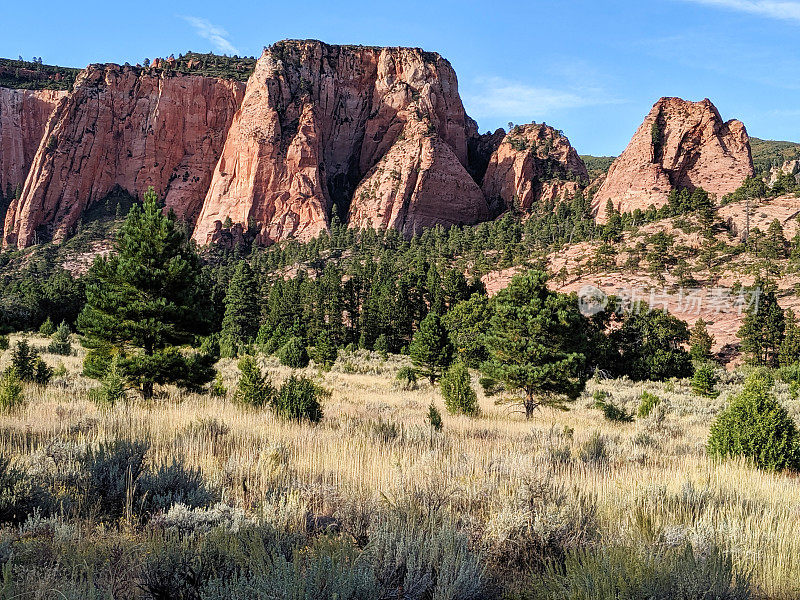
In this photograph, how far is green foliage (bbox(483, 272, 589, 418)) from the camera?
44.7 ft

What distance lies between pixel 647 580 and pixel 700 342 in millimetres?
49206

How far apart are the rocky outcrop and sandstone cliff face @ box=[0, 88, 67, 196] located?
110 m

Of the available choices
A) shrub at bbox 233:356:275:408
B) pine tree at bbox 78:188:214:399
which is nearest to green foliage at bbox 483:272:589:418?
shrub at bbox 233:356:275:408

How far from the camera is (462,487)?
14.8 feet

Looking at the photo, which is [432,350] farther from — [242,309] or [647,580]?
[242,309]

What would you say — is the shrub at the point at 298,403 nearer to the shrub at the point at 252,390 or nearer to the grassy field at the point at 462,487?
the grassy field at the point at 462,487

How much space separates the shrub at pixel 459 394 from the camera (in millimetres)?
13781

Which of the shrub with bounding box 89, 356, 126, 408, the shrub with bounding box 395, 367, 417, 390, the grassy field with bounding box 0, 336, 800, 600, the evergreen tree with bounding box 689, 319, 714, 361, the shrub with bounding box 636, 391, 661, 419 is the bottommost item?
the shrub with bounding box 395, 367, 417, 390

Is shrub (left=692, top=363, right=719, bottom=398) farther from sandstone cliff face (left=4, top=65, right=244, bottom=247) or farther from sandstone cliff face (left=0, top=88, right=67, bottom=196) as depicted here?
sandstone cliff face (left=0, top=88, right=67, bottom=196)

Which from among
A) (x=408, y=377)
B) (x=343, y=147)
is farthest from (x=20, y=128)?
(x=408, y=377)

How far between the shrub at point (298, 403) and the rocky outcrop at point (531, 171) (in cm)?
10900

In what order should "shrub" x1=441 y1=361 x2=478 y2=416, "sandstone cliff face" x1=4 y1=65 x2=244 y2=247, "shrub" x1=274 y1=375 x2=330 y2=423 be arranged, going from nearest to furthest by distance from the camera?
"shrub" x1=274 y1=375 x2=330 y2=423 → "shrub" x1=441 y1=361 x2=478 y2=416 → "sandstone cliff face" x1=4 y1=65 x2=244 y2=247

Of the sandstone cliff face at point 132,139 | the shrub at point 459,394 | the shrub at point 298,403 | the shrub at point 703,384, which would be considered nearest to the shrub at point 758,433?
the shrub at point 459,394

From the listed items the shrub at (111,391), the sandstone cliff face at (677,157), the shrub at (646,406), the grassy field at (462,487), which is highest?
the sandstone cliff face at (677,157)
